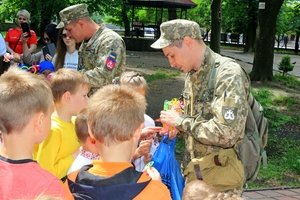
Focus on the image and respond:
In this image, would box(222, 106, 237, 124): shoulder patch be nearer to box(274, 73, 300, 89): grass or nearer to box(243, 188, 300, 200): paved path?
box(243, 188, 300, 200): paved path

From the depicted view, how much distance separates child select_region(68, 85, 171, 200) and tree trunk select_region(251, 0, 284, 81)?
12.1 meters

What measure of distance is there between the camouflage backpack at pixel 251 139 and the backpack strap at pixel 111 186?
3.28ft

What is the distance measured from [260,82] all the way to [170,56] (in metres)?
11.5

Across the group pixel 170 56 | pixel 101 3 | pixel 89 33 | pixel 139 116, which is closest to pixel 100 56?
pixel 89 33

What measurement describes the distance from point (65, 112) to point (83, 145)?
42 centimetres

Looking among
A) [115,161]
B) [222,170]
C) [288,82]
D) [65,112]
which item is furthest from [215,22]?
Answer: [115,161]

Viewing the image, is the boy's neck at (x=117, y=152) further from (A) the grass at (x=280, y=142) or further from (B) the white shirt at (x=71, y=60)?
(A) the grass at (x=280, y=142)

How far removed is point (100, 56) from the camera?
14.9ft

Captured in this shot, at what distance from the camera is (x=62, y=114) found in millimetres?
3590

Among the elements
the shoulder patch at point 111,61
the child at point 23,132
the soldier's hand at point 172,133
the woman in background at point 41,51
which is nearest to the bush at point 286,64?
the woman in background at point 41,51

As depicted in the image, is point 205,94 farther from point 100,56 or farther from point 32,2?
point 32,2

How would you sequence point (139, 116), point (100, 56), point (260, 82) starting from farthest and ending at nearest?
point (260, 82)
point (100, 56)
point (139, 116)

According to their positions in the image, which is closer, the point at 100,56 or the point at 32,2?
the point at 100,56

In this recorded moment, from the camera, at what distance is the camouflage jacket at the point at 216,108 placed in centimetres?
303
